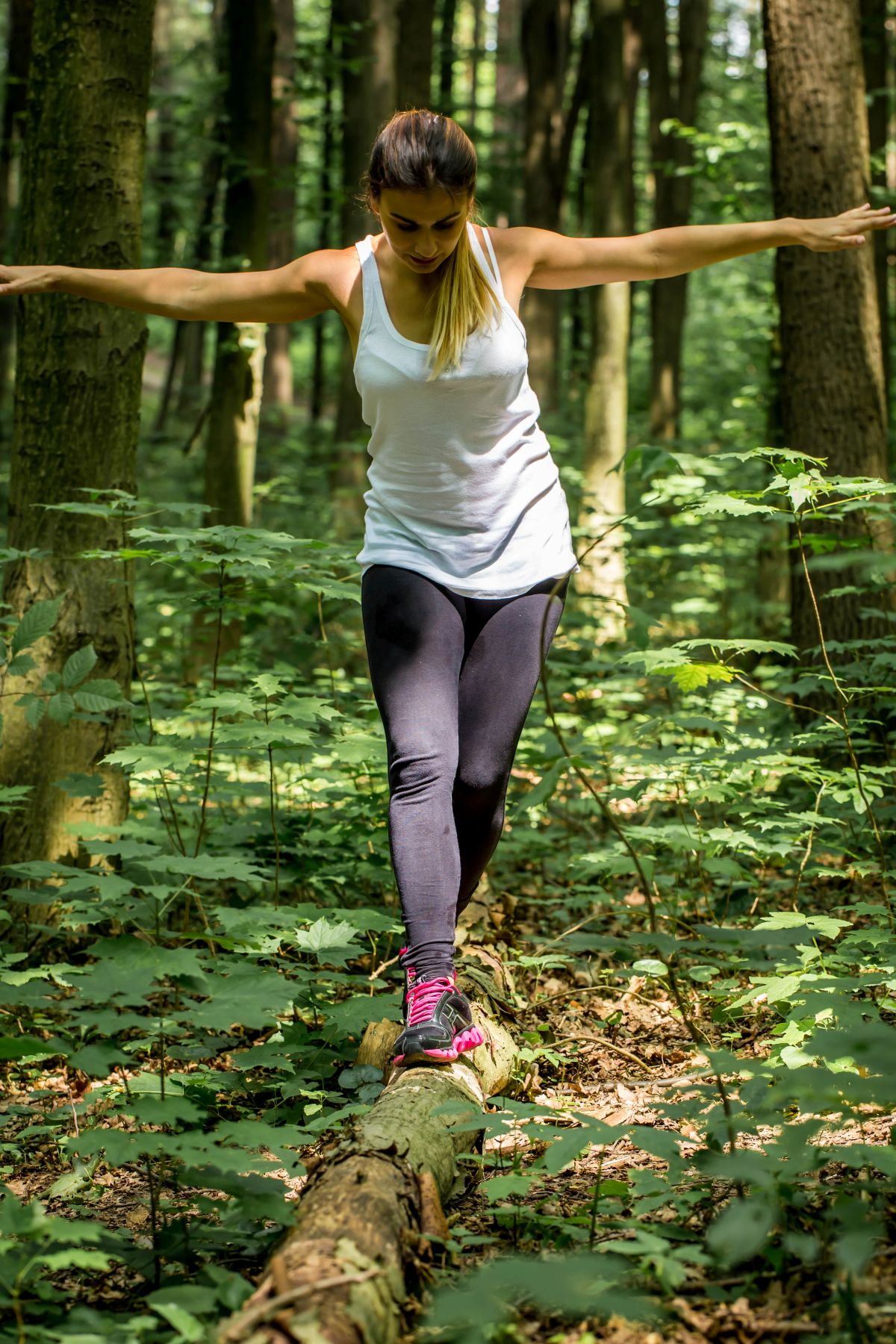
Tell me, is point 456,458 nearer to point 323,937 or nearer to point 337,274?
point 337,274

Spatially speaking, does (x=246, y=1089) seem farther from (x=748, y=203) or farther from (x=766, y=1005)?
(x=748, y=203)

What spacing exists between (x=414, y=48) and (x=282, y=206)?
25.0 feet

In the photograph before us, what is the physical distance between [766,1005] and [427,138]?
2587 millimetres

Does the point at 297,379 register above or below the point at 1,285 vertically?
above

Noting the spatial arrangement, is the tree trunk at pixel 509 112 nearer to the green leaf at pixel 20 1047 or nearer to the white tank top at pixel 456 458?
the white tank top at pixel 456 458

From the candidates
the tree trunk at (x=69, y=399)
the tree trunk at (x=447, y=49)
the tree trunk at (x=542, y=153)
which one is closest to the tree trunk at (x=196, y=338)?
the tree trunk at (x=447, y=49)

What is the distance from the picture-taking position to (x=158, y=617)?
33.5 feet

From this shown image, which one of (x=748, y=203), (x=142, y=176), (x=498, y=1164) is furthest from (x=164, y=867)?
(x=748, y=203)

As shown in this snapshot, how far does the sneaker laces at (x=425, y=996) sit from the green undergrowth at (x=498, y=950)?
0.24m

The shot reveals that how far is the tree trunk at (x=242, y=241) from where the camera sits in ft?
28.6

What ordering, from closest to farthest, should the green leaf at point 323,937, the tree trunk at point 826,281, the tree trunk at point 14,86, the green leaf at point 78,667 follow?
the green leaf at point 323,937 < the green leaf at point 78,667 < the tree trunk at point 826,281 < the tree trunk at point 14,86

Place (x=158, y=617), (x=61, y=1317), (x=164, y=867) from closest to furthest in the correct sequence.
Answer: (x=61, y=1317)
(x=164, y=867)
(x=158, y=617)

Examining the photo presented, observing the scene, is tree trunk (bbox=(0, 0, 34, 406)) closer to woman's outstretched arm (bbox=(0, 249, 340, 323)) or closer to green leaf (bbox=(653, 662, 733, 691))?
woman's outstretched arm (bbox=(0, 249, 340, 323))

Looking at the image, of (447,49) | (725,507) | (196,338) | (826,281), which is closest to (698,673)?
(725,507)
